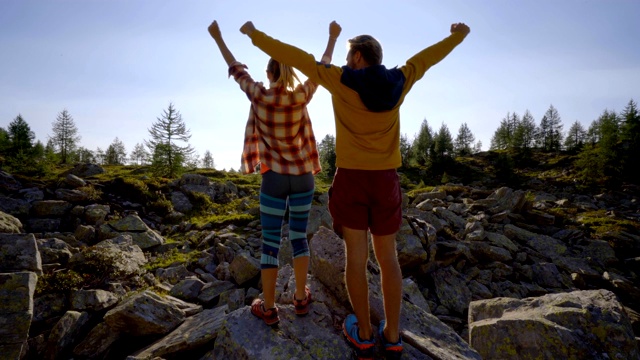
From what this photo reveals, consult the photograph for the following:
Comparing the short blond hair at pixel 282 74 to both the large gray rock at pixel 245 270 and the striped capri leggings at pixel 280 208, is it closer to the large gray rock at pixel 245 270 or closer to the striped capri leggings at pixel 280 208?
the striped capri leggings at pixel 280 208

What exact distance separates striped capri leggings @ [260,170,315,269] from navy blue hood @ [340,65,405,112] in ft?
3.75

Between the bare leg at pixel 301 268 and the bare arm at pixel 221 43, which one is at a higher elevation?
the bare arm at pixel 221 43

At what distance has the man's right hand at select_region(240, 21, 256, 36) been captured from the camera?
323cm

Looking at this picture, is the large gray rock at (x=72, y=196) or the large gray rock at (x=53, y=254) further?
the large gray rock at (x=72, y=196)

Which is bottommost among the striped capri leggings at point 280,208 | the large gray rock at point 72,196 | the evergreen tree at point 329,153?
the large gray rock at point 72,196

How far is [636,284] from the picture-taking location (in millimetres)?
13719

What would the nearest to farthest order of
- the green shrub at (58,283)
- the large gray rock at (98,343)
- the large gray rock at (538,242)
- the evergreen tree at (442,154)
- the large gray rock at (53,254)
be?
the large gray rock at (98,343), the green shrub at (58,283), the large gray rock at (53,254), the large gray rock at (538,242), the evergreen tree at (442,154)

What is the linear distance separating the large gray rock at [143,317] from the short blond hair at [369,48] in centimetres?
537

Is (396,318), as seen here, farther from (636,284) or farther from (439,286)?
(636,284)

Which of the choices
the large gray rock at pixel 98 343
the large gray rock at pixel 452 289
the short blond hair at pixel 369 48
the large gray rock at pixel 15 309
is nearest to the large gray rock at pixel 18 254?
the large gray rock at pixel 15 309

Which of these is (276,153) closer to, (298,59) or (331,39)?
(298,59)

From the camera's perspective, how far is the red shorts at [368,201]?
3.37m

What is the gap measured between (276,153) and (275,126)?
0.31 meters

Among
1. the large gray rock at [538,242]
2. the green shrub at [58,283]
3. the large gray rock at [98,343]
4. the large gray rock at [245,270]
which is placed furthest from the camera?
the large gray rock at [538,242]
